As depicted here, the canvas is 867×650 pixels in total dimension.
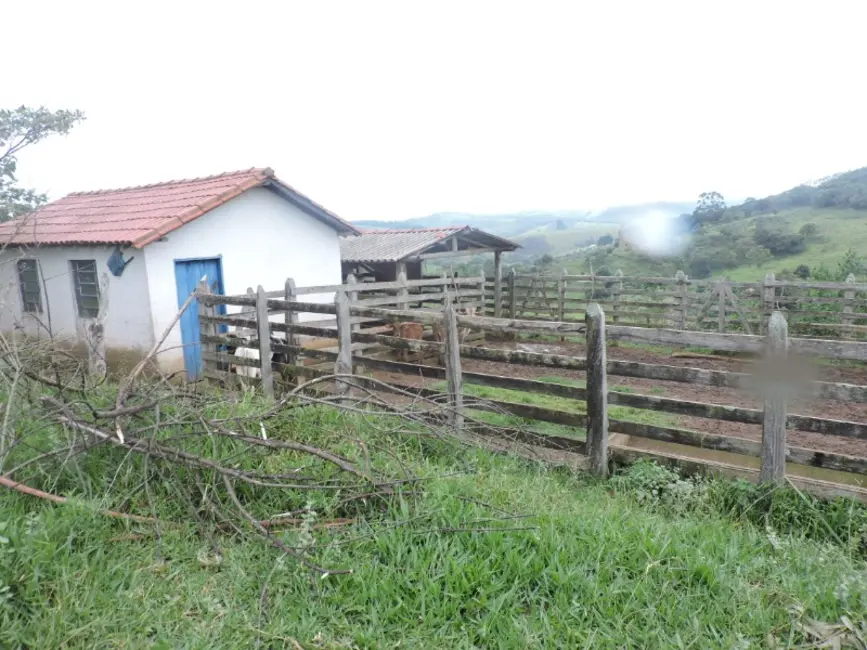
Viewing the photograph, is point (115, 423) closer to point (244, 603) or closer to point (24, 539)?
point (24, 539)

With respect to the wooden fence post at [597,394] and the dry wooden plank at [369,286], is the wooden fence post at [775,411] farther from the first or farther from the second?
the dry wooden plank at [369,286]

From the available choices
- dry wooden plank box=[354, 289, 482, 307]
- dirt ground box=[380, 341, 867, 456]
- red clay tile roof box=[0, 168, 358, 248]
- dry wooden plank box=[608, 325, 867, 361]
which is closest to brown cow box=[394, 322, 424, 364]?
dry wooden plank box=[354, 289, 482, 307]

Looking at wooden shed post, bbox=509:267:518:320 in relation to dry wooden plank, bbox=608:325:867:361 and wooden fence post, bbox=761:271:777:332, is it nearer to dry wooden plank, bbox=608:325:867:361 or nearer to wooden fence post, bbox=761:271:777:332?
wooden fence post, bbox=761:271:777:332

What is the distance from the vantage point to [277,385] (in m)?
8.20

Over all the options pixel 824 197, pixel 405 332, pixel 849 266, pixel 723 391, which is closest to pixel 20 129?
pixel 405 332

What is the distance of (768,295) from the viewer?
14539 mm

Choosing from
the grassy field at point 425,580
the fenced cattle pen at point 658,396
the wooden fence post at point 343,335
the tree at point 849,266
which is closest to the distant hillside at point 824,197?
the tree at point 849,266

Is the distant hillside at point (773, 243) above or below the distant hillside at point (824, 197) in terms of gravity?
below

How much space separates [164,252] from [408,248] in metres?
6.77

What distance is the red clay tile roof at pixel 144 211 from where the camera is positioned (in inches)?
420

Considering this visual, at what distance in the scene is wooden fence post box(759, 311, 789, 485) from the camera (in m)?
4.61

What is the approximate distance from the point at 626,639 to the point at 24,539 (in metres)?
2.92

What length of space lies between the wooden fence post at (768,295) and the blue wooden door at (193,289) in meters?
12.0

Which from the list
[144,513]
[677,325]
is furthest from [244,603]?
[677,325]
